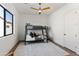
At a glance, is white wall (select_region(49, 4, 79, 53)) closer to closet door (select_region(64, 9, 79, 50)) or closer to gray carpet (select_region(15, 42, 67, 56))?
closet door (select_region(64, 9, 79, 50))

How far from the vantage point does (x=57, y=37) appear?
3.80m

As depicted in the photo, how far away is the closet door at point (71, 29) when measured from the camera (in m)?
3.08

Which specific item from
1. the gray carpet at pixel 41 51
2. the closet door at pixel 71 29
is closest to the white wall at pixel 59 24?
the closet door at pixel 71 29

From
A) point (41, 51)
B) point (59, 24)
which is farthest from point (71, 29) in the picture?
point (41, 51)

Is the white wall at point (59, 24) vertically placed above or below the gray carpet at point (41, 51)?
above

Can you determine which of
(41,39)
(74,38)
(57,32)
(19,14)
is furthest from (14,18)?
(74,38)

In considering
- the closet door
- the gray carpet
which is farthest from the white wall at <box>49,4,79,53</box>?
the gray carpet

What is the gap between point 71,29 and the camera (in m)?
3.24

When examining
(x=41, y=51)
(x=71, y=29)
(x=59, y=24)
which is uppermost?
(x=59, y=24)

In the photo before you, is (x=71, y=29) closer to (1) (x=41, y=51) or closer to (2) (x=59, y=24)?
(2) (x=59, y=24)

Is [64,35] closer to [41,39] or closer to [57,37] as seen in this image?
[57,37]

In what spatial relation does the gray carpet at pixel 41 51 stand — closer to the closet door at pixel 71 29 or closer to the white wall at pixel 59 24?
the white wall at pixel 59 24

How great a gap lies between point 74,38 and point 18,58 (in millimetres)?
2564

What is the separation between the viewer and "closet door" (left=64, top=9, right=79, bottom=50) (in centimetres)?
308
